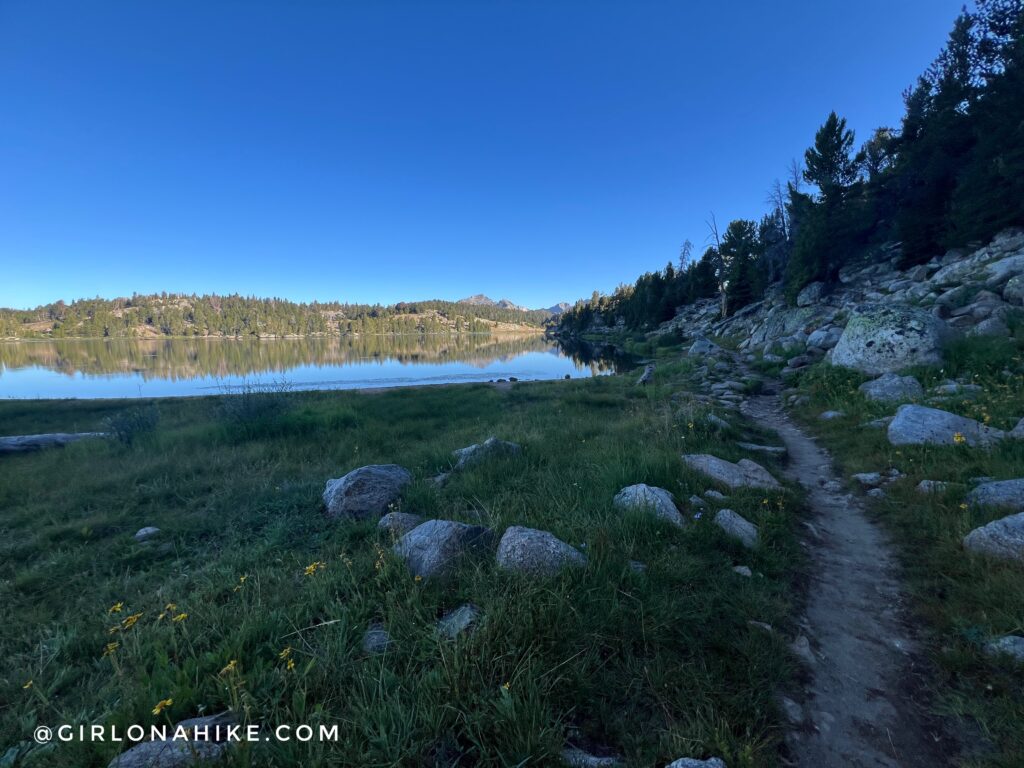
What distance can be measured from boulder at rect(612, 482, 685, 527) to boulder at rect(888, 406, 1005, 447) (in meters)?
4.80

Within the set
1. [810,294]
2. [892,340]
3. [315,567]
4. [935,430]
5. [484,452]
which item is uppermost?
[810,294]

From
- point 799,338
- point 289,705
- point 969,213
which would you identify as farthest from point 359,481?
point 969,213

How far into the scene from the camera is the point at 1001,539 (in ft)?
12.0

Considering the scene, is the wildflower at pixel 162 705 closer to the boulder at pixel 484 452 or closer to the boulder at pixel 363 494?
the boulder at pixel 363 494

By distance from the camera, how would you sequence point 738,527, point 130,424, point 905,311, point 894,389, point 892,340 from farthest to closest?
point 130,424 < point 905,311 < point 892,340 < point 894,389 < point 738,527

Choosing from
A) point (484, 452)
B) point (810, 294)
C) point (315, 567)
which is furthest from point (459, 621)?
point (810, 294)

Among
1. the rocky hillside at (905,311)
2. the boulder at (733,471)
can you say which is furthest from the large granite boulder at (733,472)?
the rocky hillside at (905,311)

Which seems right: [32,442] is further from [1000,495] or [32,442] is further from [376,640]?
[1000,495]

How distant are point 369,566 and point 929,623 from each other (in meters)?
5.01

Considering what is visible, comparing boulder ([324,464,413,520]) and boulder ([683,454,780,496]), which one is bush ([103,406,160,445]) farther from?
boulder ([683,454,780,496])

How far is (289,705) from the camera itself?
7.36 ft

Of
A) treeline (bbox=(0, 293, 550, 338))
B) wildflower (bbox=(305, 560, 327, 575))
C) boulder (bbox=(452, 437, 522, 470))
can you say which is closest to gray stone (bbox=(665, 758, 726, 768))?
wildflower (bbox=(305, 560, 327, 575))

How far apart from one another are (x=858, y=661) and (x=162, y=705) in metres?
4.76

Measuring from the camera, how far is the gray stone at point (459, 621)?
8.90 ft
